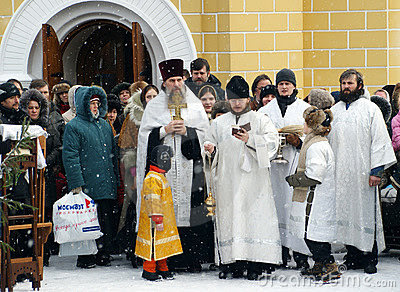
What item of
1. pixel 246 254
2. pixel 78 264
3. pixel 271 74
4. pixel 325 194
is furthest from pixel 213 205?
pixel 271 74

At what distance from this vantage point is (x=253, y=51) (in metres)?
10.5

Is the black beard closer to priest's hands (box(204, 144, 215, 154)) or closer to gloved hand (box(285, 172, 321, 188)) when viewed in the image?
gloved hand (box(285, 172, 321, 188))

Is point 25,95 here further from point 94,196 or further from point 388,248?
point 388,248

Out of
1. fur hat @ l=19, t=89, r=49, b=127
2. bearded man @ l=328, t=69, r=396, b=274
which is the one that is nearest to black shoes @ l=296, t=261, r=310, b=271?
bearded man @ l=328, t=69, r=396, b=274

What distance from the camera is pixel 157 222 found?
6434mm

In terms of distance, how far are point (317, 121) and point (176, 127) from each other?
4.30ft

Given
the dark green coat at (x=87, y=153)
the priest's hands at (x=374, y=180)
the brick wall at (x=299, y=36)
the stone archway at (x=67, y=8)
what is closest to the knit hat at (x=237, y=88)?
the priest's hands at (x=374, y=180)

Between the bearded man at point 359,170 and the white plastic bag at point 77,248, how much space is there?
7.81ft

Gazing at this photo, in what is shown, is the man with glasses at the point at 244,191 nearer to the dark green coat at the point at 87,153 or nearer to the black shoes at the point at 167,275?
the black shoes at the point at 167,275

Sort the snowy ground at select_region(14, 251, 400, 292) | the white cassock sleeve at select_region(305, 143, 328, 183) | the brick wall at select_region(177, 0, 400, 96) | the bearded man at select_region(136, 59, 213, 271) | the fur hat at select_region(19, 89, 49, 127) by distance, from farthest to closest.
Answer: the brick wall at select_region(177, 0, 400, 96), the fur hat at select_region(19, 89, 49, 127), the bearded man at select_region(136, 59, 213, 271), the white cassock sleeve at select_region(305, 143, 328, 183), the snowy ground at select_region(14, 251, 400, 292)

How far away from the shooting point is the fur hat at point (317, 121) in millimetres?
6434

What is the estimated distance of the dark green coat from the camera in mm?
7145

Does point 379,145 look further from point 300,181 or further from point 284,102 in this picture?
point 284,102

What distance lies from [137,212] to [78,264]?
2.77 feet
